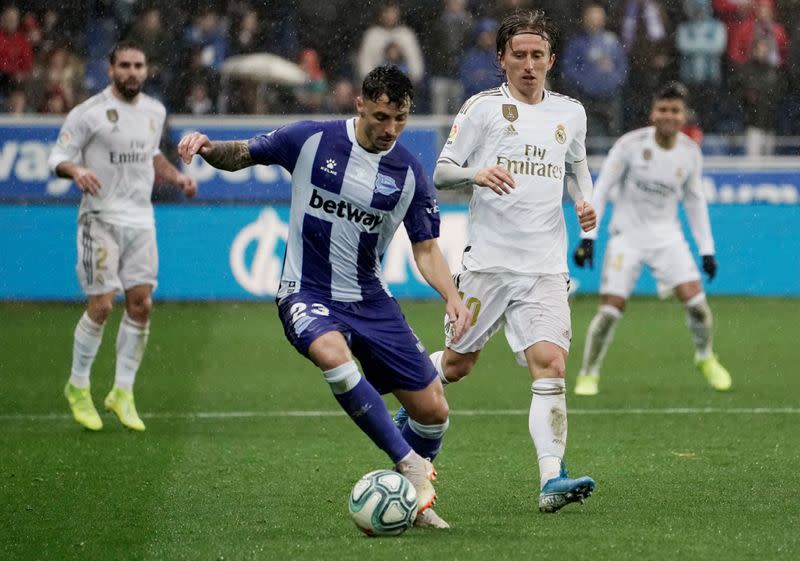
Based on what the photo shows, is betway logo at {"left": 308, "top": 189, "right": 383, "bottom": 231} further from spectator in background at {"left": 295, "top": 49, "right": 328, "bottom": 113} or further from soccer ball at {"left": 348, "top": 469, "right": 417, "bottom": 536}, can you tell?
spectator in background at {"left": 295, "top": 49, "right": 328, "bottom": 113}

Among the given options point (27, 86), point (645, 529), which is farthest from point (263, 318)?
point (645, 529)

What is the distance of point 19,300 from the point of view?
15969mm

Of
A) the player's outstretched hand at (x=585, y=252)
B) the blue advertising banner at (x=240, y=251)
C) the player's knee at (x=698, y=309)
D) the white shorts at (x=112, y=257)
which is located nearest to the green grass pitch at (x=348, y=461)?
the player's knee at (x=698, y=309)

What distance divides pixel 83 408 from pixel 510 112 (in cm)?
374

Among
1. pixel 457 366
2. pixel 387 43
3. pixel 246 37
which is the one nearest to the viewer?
pixel 457 366

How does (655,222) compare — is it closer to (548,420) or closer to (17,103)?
(548,420)

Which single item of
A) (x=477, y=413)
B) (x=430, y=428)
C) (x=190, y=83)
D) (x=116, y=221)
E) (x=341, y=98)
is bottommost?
(x=477, y=413)

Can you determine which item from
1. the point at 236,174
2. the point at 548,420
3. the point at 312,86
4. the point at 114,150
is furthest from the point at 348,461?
the point at 312,86

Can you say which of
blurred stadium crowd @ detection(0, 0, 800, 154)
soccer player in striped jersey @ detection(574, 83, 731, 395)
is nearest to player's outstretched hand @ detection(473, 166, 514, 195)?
soccer player in striped jersey @ detection(574, 83, 731, 395)

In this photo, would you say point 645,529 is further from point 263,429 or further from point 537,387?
point 263,429

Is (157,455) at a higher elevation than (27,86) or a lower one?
lower

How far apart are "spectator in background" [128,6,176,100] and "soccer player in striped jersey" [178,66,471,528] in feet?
37.8

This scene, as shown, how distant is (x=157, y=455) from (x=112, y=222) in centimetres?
185

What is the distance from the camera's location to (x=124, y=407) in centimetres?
938
